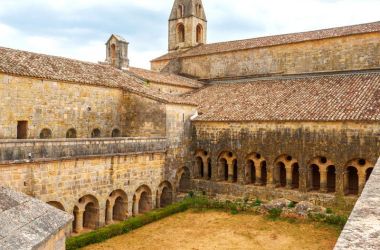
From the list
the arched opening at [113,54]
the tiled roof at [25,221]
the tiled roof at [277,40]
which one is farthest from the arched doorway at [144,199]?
the tiled roof at [277,40]

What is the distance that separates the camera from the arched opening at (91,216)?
16.5 meters

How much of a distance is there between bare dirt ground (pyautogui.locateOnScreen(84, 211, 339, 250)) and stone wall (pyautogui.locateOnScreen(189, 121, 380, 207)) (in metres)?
3.04

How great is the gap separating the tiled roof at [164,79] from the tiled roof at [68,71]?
4.08 ft

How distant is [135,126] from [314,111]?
9.74m

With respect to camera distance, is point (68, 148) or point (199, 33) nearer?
point (68, 148)

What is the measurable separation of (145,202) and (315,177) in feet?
30.6

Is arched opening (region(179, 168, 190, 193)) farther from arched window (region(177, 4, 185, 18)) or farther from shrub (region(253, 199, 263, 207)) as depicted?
arched window (region(177, 4, 185, 18))

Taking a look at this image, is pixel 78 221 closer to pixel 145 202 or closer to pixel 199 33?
pixel 145 202

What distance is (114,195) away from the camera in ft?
57.1

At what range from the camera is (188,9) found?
116ft

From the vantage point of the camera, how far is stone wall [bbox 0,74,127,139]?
1681 centimetres

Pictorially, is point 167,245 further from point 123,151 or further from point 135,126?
point 135,126

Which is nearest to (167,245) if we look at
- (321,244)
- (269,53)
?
(321,244)

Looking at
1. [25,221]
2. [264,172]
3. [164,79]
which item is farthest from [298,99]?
[25,221]
